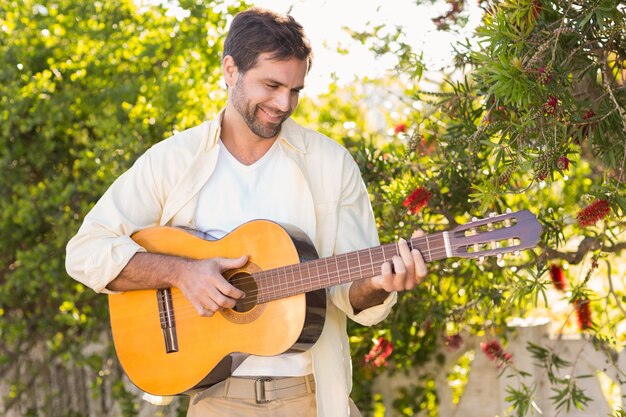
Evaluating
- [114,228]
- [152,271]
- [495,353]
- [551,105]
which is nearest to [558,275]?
[495,353]

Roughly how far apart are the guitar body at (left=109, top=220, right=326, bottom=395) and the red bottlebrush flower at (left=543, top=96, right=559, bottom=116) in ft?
2.60

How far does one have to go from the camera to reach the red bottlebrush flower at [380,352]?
4.08 metres

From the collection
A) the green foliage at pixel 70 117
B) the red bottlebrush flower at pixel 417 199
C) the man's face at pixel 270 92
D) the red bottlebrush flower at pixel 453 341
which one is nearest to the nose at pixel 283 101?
the man's face at pixel 270 92

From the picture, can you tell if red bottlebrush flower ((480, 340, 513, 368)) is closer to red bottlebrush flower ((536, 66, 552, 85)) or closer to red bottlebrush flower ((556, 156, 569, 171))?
red bottlebrush flower ((556, 156, 569, 171))

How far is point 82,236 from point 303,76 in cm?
88

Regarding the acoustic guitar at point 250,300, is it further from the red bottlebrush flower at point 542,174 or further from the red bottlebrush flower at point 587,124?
the red bottlebrush flower at point 587,124

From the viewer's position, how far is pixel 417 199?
3.40 m

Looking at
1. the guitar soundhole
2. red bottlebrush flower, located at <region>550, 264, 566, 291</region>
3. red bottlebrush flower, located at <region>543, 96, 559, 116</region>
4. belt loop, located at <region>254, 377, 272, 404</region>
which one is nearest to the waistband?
belt loop, located at <region>254, 377, 272, 404</region>

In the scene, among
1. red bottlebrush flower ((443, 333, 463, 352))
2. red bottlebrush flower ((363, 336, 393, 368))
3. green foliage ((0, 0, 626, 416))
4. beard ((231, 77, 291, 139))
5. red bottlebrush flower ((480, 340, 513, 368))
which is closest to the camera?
green foliage ((0, 0, 626, 416))

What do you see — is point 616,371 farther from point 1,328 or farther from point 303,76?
point 1,328

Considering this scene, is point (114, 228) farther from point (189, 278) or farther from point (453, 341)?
point (453, 341)

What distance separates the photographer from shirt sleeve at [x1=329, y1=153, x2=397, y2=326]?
2869 millimetres

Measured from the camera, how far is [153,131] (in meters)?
4.84

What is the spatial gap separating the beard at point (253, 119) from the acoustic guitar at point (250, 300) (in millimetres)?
302
